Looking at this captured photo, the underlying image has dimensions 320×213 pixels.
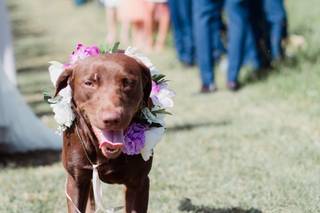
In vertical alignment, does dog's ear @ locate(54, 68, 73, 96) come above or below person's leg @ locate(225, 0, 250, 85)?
above

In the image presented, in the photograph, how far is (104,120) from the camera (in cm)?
357

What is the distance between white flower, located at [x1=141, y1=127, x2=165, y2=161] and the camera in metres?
4.07

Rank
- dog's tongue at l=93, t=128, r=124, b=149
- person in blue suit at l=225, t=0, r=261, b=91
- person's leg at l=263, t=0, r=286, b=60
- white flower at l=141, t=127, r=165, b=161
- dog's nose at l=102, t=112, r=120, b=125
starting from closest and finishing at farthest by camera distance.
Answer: dog's nose at l=102, t=112, r=120, b=125
dog's tongue at l=93, t=128, r=124, b=149
white flower at l=141, t=127, r=165, b=161
person in blue suit at l=225, t=0, r=261, b=91
person's leg at l=263, t=0, r=286, b=60

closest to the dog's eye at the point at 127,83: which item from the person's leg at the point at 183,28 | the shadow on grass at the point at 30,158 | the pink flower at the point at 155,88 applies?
the pink flower at the point at 155,88

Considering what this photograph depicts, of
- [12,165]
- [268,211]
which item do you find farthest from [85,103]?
[12,165]

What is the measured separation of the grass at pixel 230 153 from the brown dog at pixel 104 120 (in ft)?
3.99

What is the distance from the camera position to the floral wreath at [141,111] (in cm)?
399

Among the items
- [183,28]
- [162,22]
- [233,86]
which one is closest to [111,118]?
[233,86]

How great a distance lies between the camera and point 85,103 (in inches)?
149

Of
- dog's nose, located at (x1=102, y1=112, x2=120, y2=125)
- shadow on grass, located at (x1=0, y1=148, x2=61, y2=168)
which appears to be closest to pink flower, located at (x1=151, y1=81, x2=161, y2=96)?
dog's nose, located at (x1=102, y1=112, x2=120, y2=125)

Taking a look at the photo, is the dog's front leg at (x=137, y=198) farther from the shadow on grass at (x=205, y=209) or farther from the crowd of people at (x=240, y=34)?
the crowd of people at (x=240, y=34)

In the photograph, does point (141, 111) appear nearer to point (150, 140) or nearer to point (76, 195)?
point (150, 140)

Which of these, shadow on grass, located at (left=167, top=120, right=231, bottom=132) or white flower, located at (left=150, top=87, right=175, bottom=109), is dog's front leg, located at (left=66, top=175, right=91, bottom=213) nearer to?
white flower, located at (left=150, top=87, right=175, bottom=109)

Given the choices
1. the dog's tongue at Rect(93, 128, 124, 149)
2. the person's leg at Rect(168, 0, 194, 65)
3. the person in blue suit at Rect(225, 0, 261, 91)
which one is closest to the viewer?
the dog's tongue at Rect(93, 128, 124, 149)
